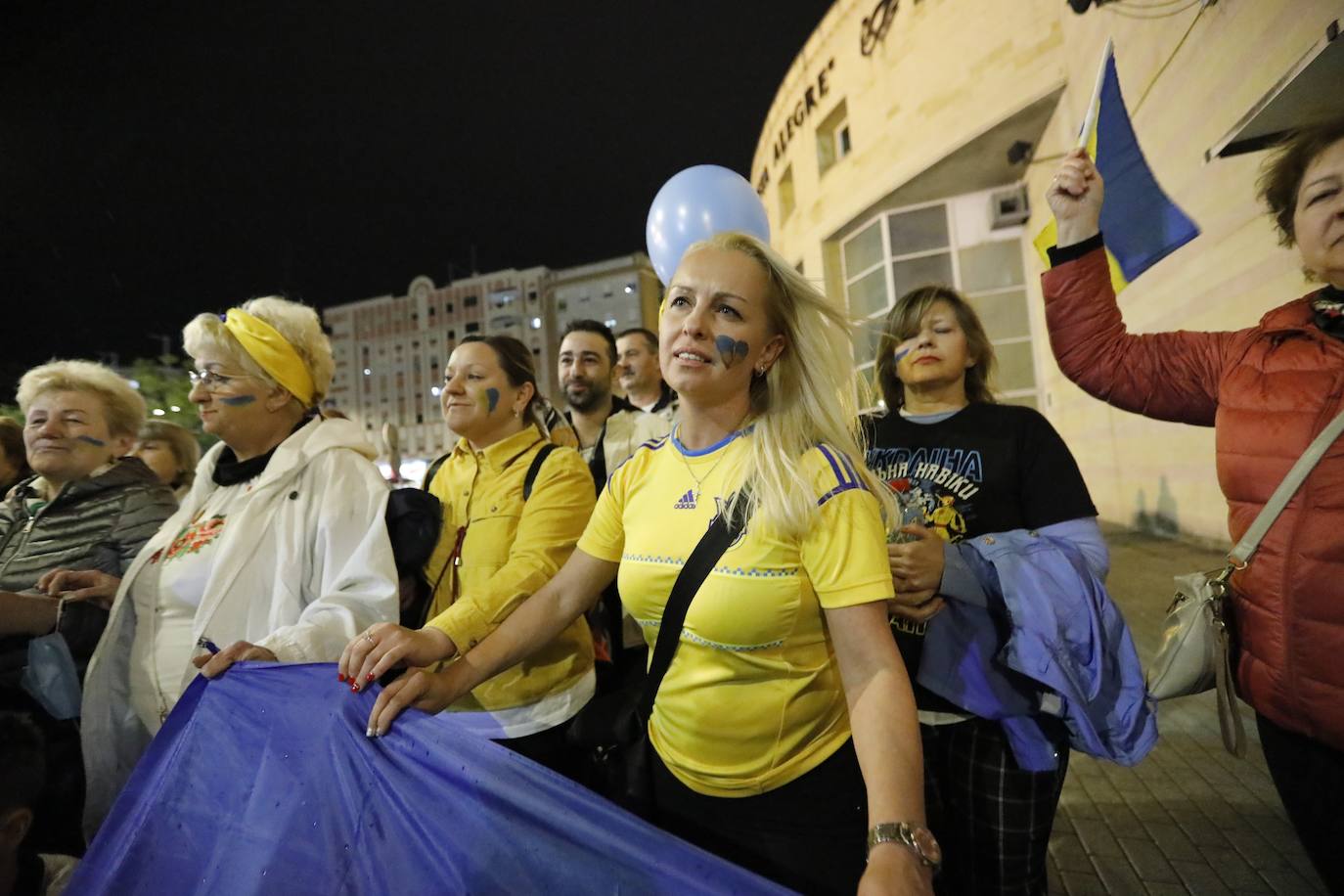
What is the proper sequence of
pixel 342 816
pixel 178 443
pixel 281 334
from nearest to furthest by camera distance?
pixel 342 816 < pixel 281 334 < pixel 178 443

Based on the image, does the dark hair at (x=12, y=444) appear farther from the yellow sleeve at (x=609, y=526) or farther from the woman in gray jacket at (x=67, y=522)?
the yellow sleeve at (x=609, y=526)

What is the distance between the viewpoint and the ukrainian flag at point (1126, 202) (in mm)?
1970

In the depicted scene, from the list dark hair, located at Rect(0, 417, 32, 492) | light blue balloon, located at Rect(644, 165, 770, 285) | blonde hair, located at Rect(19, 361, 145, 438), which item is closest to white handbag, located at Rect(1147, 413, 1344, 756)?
light blue balloon, located at Rect(644, 165, 770, 285)

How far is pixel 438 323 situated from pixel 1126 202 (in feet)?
198

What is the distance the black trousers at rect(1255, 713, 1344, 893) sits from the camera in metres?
1.45

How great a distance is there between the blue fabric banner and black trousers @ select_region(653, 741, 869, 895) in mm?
410

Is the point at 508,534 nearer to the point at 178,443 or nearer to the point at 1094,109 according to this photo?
the point at 1094,109

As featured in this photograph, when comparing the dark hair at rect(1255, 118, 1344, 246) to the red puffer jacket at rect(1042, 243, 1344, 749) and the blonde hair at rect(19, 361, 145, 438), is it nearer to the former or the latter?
the red puffer jacket at rect(1042, 243, 1344, 749)

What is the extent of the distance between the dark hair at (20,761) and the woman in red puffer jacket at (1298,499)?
12.2ft

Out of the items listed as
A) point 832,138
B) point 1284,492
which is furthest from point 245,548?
point 832,138

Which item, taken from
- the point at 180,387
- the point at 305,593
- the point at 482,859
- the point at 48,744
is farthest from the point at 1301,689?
the point at 180,387

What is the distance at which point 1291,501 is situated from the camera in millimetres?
1463

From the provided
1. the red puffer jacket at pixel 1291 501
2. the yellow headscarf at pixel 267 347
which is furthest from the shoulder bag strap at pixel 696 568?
the yellow headscarf at pixel 267 347

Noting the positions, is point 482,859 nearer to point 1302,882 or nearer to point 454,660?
point 454,660
